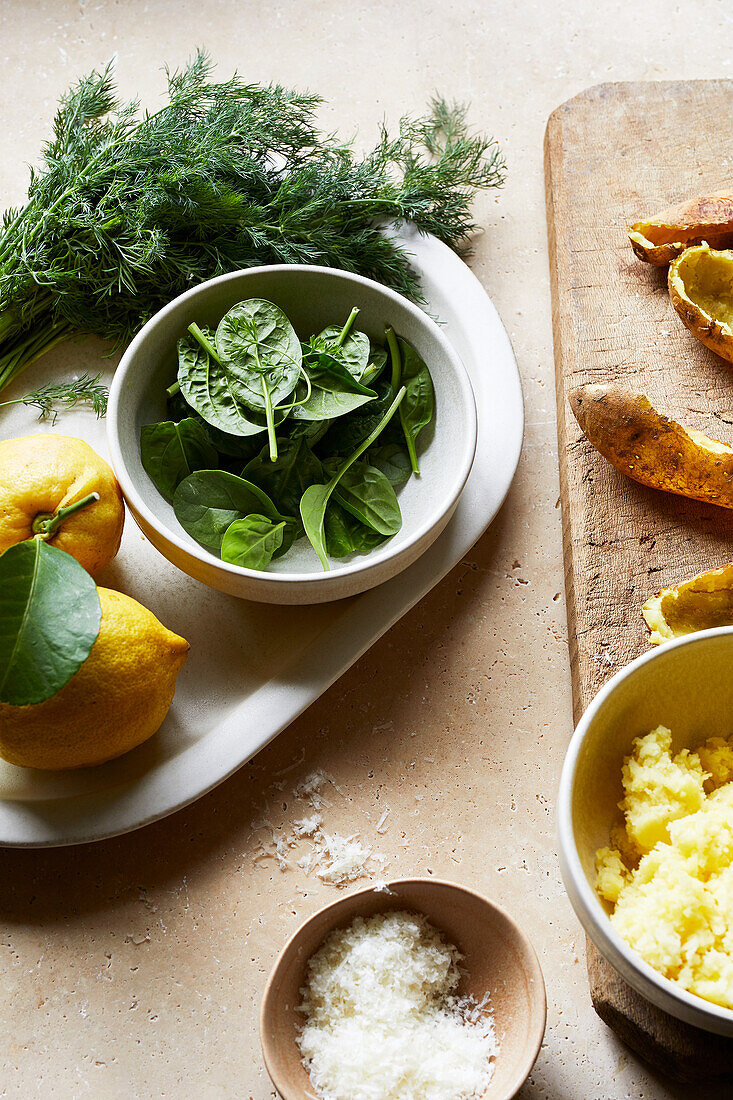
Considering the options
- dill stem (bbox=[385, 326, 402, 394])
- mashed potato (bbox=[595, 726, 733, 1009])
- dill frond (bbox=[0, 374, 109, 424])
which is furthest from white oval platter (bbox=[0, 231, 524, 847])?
mashed potato (bbox=[595, 726, 733, 1009])

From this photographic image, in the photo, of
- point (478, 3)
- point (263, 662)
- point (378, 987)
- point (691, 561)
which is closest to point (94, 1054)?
point (378, 987)

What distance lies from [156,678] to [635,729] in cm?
48

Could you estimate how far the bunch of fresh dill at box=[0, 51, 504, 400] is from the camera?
3.64ft

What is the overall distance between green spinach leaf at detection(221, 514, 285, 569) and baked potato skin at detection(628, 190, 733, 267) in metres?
0.58

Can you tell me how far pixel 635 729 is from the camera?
0.91 meters

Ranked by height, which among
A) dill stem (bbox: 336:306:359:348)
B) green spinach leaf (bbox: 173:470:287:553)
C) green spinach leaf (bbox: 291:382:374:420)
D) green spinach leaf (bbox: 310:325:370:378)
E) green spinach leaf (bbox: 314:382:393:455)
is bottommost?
green spinach leaf (bbox: 173:470:287:553)

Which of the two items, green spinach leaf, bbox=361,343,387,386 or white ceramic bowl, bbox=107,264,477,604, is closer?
white ceramic bowl, bbox=107,264,477,604

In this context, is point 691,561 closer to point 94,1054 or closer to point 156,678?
point 156,678

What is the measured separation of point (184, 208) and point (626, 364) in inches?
22.4

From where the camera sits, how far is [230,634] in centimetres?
106

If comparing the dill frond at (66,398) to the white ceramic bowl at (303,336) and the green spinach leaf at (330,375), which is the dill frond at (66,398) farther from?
the green spinach leaf at (330,375)

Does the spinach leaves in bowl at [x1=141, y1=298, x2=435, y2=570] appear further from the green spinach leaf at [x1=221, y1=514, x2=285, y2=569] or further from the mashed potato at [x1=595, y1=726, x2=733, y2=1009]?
the mashed potato at [x1=595, y1=726, x2=733, y2=1009]

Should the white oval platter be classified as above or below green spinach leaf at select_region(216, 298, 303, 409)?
below

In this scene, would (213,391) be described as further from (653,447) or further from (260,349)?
(653,447)
